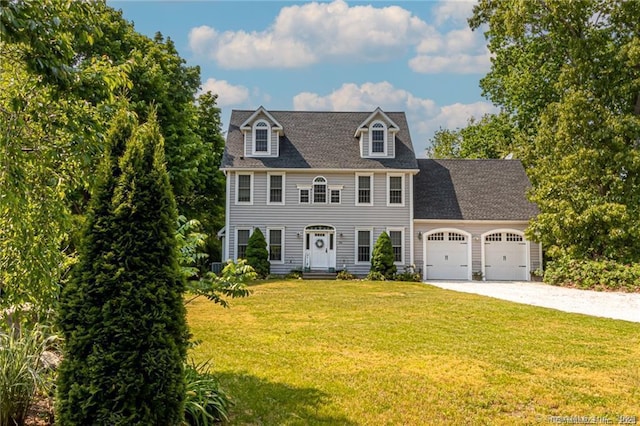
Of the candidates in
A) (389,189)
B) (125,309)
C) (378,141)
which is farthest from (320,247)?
(125,309)

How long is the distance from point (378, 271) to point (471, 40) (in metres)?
14.7

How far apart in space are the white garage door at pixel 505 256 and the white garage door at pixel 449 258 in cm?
108

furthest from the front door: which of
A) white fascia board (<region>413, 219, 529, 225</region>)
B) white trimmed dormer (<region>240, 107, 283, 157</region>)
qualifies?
white trimmed dormer (<region>240, 107, 283, 157</region>)

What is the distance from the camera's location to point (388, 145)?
22.4 metres

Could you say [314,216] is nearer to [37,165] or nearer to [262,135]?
[262,135]

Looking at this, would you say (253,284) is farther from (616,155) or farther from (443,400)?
(616,155)

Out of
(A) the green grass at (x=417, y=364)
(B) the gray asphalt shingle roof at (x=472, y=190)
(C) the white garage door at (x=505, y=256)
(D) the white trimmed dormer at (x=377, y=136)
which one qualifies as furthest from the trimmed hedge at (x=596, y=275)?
(D) the white trimmed dormer at (x=377, y=136)

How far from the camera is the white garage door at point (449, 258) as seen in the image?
21672 mm

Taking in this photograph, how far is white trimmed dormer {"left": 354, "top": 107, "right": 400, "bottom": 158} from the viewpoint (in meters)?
22.1

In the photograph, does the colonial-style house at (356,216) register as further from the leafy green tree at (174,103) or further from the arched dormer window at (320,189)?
the leafy green tree at (174,103)

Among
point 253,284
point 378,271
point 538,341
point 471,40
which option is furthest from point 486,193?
point 538,341

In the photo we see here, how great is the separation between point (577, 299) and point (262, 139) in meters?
15.0

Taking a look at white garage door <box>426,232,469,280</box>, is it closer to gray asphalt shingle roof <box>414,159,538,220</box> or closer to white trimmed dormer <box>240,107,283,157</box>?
gray asphalt shingle roof <box>414,159,538,220</box>

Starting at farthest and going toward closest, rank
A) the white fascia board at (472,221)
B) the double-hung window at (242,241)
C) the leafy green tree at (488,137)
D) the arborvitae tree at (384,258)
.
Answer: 1. the leafy green tree at (488,137)
2. the double-hung window at (242,241)
3. the white fascia board at (472,221)
4. the arborvitae tree at (384,258)
